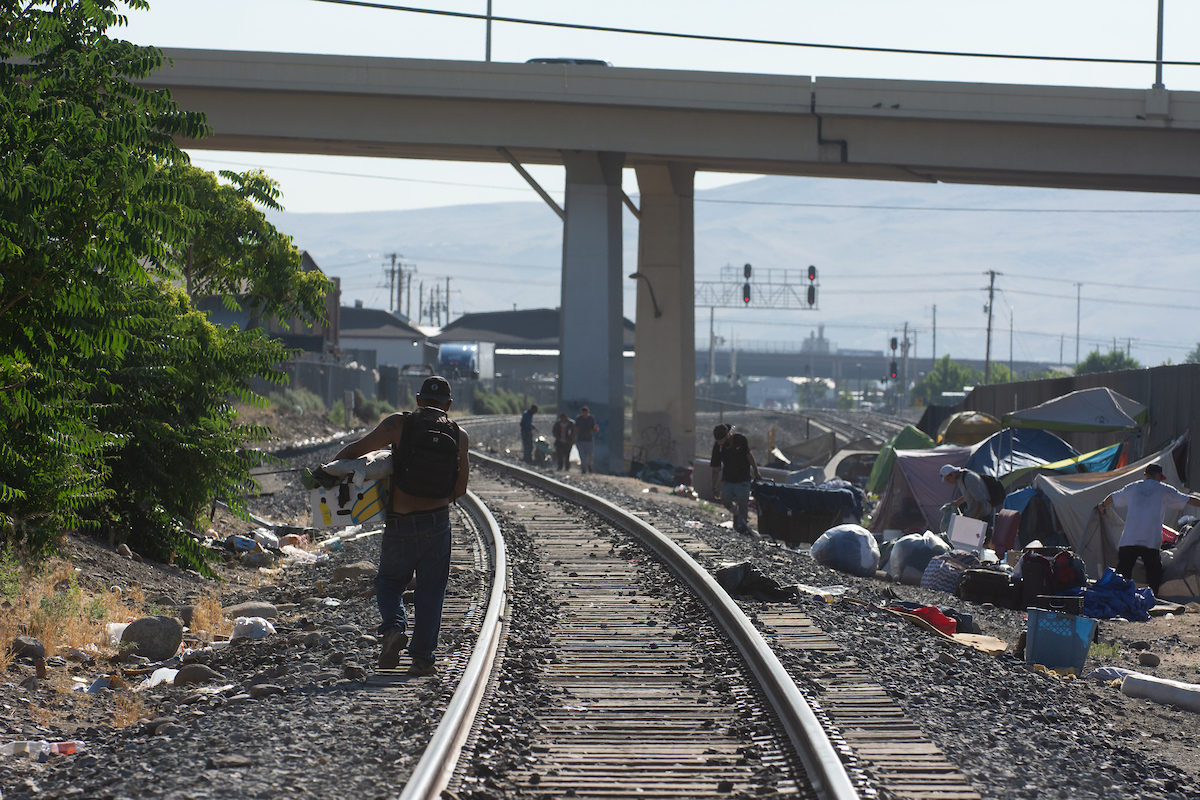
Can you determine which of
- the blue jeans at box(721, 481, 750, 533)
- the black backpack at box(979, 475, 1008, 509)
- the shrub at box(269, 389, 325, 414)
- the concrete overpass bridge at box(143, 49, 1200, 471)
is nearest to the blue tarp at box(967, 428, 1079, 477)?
the black backpack at box(979, 475, 1008, 509)

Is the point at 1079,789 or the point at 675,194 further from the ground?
the point at 675,194

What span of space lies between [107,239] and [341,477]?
2.30m

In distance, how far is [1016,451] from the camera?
20.0 metres

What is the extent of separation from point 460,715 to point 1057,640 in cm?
556

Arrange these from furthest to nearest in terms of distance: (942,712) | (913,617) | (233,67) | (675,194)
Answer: (675,194)
(233,67)
(913,617)
(942,712)

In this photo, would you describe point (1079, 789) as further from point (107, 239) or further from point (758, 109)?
point (758, 109)

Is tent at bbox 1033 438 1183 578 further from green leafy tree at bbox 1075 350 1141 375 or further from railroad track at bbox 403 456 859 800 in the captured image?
green leafy tree at bbox 1075 350 1141 375

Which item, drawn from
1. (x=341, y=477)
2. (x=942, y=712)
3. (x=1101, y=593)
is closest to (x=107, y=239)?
(x=341, y=477)

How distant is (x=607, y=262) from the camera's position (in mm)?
31391

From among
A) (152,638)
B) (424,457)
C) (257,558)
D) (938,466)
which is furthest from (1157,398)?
(152,638)

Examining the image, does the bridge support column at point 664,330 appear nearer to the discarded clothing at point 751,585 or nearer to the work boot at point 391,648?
the discarded clothing at point 751,585

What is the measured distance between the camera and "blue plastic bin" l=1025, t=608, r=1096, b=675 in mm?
9109

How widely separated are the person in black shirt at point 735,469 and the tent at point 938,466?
15.0ft

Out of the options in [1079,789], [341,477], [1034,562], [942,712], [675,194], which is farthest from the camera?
[675,194]
